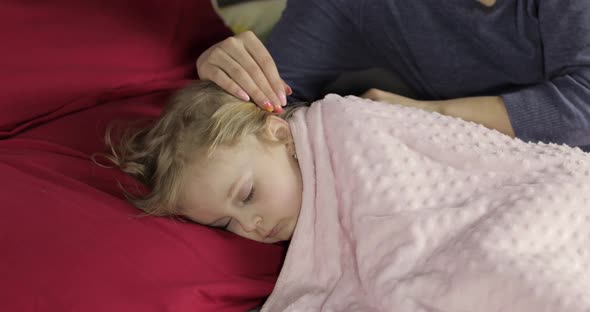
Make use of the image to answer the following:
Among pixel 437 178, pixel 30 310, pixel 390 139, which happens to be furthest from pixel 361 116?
pixel 30 310

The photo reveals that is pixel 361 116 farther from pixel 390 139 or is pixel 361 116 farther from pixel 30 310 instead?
pixel 30 310

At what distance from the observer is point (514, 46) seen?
1.08 meters

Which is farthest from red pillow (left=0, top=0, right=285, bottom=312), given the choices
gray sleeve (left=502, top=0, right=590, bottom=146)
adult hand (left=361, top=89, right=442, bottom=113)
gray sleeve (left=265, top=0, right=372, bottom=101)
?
gray sleeve (left=502, top=0, right=590, bottom=146)

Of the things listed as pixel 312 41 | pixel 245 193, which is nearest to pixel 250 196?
pixel 245 193

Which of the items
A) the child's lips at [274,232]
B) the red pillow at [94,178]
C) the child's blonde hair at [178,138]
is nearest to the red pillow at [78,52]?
the red pillow at [94,178]

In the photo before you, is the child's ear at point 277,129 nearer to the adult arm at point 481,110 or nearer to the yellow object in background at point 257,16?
the adult arm at point 481,110

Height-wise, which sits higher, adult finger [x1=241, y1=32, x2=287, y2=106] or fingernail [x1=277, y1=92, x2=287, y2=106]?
adult finger [x1=241, y1=32, x2=287, y2=106]

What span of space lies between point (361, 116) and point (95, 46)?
58cm

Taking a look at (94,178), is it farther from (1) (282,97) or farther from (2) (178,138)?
(1) (282,97)

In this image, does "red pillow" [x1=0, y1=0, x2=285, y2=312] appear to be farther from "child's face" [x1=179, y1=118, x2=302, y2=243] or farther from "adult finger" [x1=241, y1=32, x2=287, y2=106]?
"adult finger" [x1=241, y1=32, x2=287, y2=106]

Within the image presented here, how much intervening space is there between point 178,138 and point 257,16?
698mm

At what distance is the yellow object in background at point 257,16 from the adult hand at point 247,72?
19.5 inches

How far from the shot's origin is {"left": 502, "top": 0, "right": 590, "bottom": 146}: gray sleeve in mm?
977

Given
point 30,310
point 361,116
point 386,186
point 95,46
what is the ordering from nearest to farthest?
point 30,310, point 386,186, point 361,116, point 95,46
